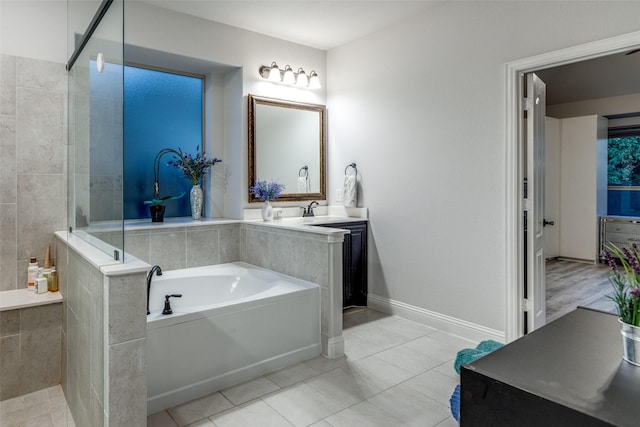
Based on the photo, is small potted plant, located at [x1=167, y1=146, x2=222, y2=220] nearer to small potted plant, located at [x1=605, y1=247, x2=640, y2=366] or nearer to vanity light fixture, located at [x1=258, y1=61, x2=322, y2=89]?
vanity light fixture, located at [x1=258, y1=61, x2=322, y2=89]

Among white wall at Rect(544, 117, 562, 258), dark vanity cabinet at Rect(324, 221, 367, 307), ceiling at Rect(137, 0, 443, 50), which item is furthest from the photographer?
white wall at Rect(544, 117, 562, 258)

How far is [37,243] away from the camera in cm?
283

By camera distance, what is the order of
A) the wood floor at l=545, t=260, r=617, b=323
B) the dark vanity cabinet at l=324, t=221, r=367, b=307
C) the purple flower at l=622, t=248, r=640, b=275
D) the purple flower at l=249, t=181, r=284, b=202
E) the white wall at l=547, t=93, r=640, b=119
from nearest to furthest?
the purple flower at l=622, t=248, r=640, b=275
the purple flower at l=249, t=181, r=284, b=202
the dark vanity cabinet at l=324, t=221, r=367, b=307
the wood floor at l=545, t=260, r=617, b=323
the white wall at l=547, t=93, r=640, b=119

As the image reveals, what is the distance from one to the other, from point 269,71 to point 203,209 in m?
1.53

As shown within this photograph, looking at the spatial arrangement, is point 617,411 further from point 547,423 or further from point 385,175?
point 385,175

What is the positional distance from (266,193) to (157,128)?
118 cm

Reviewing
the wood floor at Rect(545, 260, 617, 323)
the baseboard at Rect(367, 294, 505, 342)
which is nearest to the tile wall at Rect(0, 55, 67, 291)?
the baseboard at Rect(367, 294, 505, 342)

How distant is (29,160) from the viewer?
278cm

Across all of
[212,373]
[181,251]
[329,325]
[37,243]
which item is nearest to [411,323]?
[329,325]

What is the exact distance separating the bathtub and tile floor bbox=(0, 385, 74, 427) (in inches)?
21.7

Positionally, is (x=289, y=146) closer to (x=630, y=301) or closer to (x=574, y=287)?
(x=630, y=301)

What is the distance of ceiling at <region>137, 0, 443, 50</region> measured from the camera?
329 cm

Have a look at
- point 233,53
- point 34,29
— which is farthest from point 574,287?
point 34,29

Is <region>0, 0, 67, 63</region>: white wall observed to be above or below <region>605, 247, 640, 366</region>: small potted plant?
above
